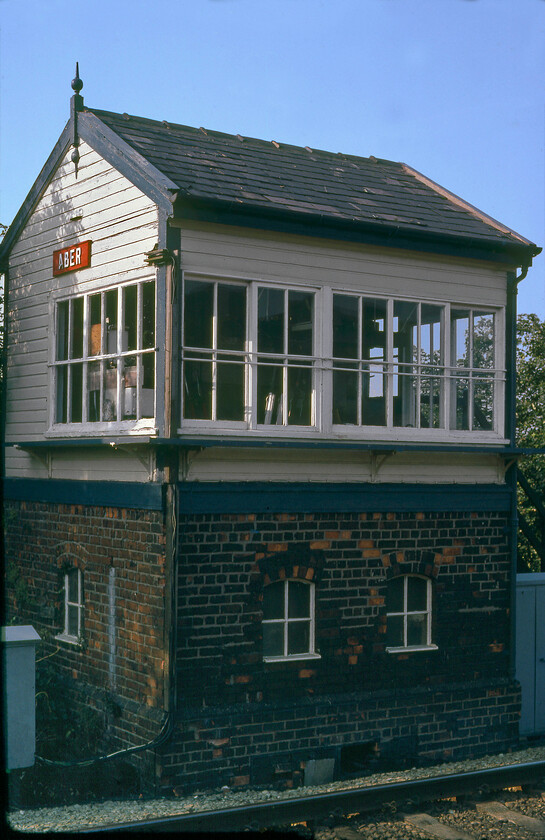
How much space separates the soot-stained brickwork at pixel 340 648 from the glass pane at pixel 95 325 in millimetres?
2532

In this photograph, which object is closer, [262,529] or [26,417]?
[262,529]

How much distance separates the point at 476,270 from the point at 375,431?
8.06ft

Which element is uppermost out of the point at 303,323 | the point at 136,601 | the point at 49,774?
the point at 303,323

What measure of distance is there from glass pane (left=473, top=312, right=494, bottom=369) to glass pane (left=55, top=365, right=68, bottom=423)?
4826 millimetres

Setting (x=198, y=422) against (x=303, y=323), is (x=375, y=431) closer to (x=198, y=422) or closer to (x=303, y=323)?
(x=303, y=323)

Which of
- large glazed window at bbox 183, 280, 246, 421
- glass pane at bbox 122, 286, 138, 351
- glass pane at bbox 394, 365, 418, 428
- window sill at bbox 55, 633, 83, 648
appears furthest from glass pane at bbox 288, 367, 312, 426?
window sill at bbox 55, 633, 83, 648

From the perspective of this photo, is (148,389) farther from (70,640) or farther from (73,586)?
(70,640)

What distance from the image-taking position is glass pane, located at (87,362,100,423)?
35.1ft

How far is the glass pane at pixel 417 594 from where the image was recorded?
1083 centimetres

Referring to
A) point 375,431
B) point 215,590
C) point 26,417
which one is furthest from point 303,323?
point 26,417

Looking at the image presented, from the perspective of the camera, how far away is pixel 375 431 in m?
10.5

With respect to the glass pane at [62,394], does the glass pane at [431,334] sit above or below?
above

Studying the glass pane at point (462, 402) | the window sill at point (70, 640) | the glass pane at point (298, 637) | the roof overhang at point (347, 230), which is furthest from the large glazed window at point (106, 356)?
the glass pane at point (462, 402)

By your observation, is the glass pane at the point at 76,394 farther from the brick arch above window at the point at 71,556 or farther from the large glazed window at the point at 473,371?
the large glazed window at the point at 473,371
